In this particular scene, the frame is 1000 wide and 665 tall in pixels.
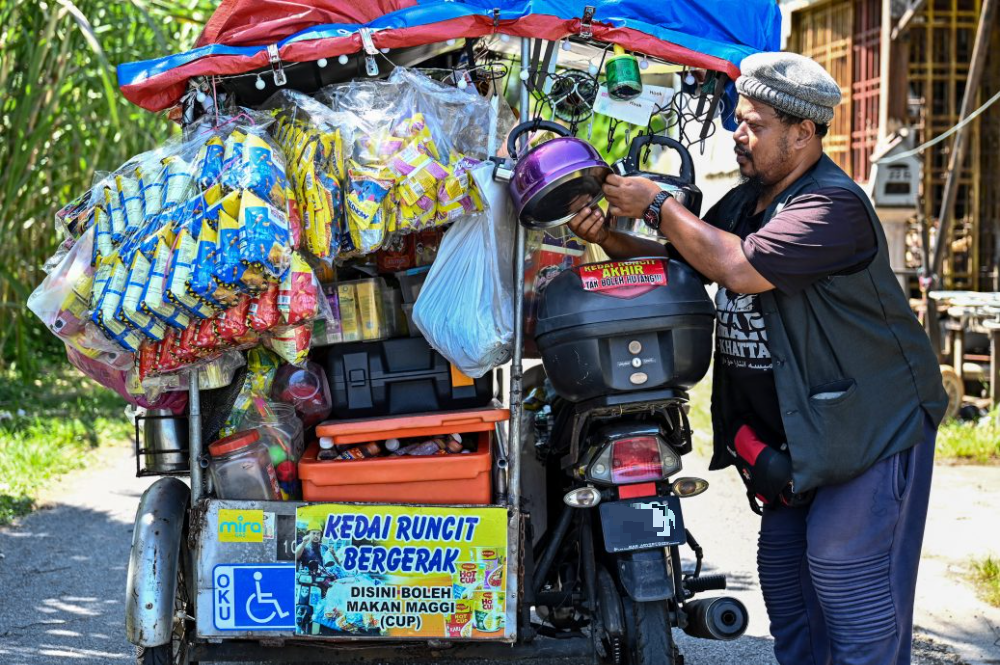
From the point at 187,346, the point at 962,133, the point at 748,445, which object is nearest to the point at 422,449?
the point at 187,346

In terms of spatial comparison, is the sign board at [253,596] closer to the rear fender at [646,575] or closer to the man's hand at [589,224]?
Answer: the rear fender at [646,575]

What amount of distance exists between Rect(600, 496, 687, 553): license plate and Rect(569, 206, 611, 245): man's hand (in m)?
0.82

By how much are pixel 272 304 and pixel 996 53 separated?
741 cm

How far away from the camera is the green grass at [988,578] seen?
472 cm

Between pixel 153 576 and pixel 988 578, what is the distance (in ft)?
11.8

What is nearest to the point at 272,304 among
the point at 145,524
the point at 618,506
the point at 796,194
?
the point at 145,524

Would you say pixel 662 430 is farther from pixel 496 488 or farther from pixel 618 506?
pixel 496 488

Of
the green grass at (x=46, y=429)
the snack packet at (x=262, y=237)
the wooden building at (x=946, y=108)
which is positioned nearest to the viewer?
the snack packet at (x=262, y=237)

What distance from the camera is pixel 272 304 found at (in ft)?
10.1

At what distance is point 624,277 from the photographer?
10.5 feet

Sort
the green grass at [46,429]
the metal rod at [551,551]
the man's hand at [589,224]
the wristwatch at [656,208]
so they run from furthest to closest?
the green grass at [46,429] < the metal rod at [551,551] < the man's hand at [589,224] < the wristwatch at [656,208]

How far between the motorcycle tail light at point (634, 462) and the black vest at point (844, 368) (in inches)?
14.5

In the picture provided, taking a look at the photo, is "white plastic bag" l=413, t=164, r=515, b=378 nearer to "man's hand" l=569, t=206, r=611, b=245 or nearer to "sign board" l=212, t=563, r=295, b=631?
"man's hand" l=569, t=206, r=611, b=245

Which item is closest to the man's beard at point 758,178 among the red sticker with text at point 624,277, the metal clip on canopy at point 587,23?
the red sticker with text at point 624,277
